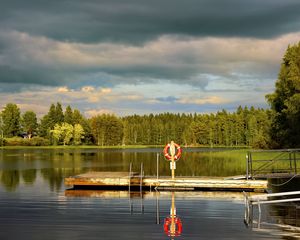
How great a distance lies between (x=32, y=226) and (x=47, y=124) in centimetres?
14786

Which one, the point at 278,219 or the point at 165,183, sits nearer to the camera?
the point at 278,219

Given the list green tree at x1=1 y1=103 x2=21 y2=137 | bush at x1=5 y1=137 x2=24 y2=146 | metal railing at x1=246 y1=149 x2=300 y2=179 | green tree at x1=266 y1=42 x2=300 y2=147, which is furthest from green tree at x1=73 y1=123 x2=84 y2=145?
metal railing at x1=246 y1=149 x2=300 y2=179

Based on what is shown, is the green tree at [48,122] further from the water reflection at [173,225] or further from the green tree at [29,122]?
the water reflection at [173,225]

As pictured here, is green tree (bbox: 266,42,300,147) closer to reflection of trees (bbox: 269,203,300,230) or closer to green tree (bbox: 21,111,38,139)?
reflection of trees (bbox: 269,203,300,230)

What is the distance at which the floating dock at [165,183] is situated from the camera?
29.8 metres

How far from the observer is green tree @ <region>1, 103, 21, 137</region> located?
528ft

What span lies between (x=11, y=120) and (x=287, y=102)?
126155 millimetres

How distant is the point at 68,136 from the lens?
512 feet

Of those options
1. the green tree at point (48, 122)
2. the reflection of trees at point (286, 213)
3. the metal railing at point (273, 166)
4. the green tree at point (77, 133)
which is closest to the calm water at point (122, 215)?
the reflection of trees at point (286, 213)

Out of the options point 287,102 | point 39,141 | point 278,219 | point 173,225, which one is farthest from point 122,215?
point 39,141

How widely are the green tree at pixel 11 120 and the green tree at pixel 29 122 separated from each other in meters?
1.89

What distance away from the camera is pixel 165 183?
30.8m

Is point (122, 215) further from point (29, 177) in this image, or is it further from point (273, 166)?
point (273, 166)

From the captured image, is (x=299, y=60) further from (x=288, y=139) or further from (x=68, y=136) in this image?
(x=68, y=136)
